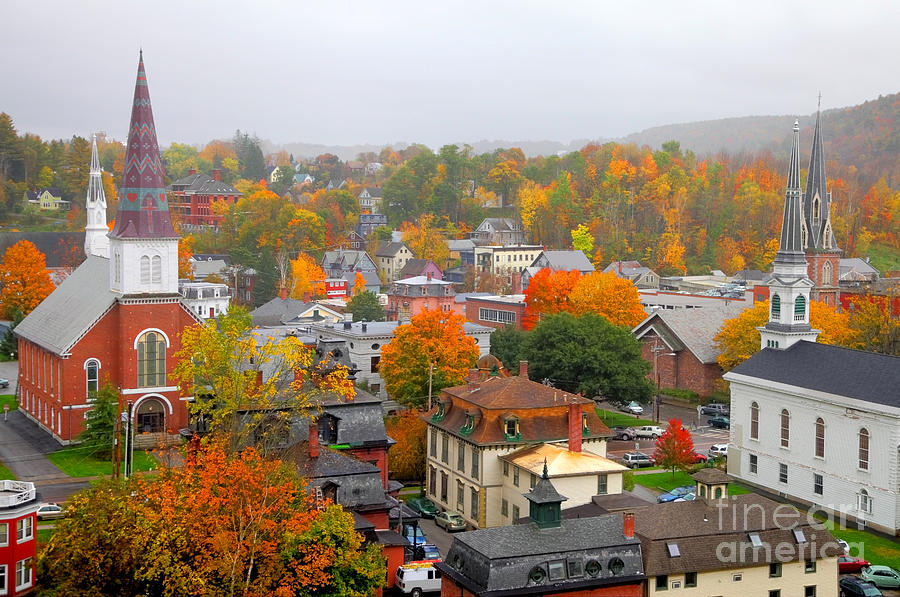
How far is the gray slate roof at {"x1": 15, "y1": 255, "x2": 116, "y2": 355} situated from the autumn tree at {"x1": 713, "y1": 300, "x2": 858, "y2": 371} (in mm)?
39140

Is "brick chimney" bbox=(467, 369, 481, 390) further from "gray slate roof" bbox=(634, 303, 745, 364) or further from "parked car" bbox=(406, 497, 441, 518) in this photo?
"gray slate roof" bbox=(634, 303, 745, 364)

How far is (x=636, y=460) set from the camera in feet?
188

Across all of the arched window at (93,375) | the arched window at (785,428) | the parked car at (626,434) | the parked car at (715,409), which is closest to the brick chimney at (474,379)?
the parked car at (626,434)

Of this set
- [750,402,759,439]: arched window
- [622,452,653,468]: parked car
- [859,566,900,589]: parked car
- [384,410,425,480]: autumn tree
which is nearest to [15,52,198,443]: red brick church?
[384,410,425,480]: autumn tree

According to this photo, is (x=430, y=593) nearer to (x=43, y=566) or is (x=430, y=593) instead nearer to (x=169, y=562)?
(x=169, y=562)

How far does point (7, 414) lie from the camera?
2648 inches

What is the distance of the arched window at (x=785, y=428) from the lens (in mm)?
52312

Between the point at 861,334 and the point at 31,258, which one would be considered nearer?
the point at 861,334

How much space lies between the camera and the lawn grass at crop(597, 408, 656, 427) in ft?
222

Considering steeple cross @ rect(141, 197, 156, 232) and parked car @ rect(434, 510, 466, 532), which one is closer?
parked car @ rect(434, 510, 466, 532)

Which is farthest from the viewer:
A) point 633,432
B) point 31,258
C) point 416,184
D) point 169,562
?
point 416,184

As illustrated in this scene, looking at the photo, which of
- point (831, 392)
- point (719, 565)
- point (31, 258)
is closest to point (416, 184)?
point (31, 258)

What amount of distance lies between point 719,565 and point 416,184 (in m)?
139

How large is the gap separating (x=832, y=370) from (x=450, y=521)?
1896 centimetres
